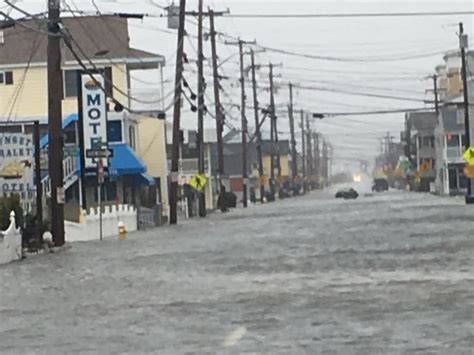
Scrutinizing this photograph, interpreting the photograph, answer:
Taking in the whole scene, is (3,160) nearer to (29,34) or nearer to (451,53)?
(29,34)

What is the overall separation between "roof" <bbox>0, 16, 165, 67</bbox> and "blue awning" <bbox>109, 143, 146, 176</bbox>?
386 inches

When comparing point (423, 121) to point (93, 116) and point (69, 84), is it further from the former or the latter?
point (93, 116)

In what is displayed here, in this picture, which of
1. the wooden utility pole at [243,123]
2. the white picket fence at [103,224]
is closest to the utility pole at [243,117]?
the wooden utility pole at [243,123]

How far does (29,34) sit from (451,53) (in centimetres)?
10449

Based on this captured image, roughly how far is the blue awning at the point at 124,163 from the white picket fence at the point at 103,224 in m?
5.74

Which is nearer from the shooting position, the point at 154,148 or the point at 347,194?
the point at 154,148

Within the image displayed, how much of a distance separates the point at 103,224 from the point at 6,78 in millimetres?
26078

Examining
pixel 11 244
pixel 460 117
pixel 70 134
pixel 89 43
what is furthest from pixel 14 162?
pixel 460 117

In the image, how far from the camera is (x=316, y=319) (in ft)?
58.1

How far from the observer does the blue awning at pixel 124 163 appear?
6812cm

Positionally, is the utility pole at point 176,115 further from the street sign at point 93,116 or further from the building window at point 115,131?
the street sign at point 93,116

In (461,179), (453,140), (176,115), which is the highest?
(453,140)

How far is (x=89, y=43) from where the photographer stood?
7950 cm

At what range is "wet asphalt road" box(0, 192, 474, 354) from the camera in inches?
619
